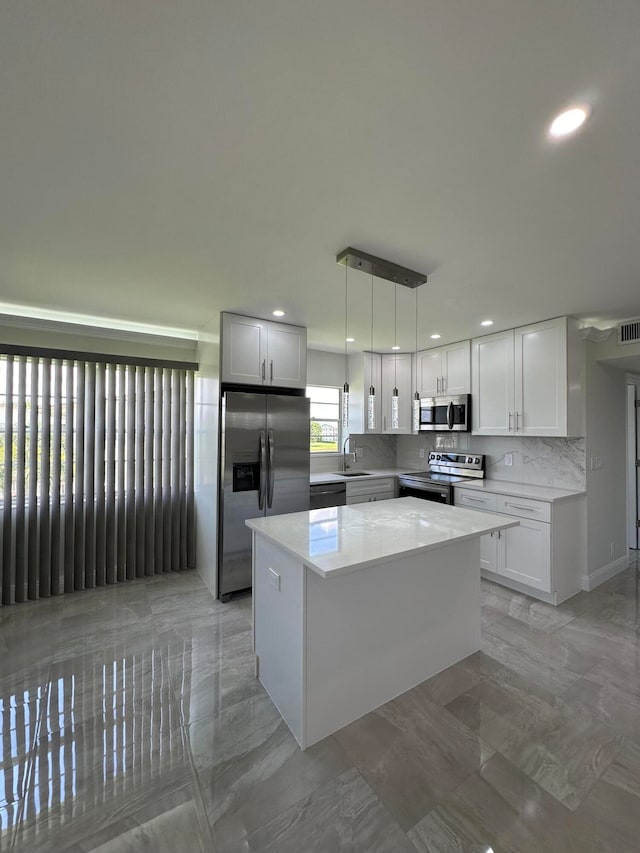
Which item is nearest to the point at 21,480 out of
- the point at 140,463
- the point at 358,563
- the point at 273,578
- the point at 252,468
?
the point at 140,463

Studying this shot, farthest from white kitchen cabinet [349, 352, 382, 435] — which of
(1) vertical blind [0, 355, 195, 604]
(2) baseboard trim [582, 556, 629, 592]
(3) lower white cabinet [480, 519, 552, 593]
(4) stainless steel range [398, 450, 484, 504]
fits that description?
(2) baseboard trim [582, 556, 629, 592]

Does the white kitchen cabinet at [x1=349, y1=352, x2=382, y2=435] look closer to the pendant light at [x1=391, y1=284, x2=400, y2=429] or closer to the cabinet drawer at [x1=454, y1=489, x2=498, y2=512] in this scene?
the pendant light at [x1=391, y1=284, x2=400, y2=429]

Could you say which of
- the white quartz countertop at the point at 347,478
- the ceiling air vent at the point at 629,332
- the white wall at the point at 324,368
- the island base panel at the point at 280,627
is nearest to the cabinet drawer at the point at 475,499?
the white quartz countertop at the point at 347,478

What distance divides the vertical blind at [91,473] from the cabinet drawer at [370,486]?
186 centimetres

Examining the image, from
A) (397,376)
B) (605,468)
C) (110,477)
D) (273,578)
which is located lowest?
(273,578)

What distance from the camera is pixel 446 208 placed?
5.64ft

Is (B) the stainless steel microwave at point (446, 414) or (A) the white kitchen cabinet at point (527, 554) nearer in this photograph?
(A) the white kitchen cabinet at point (527, 554)

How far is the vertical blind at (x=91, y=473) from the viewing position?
131 inches

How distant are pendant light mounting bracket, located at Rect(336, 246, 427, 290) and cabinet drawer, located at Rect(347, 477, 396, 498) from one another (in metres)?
2.53

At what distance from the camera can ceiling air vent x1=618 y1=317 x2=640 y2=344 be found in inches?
131

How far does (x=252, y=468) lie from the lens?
346 cm

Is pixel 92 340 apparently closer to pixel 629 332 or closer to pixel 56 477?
pixel 56 477

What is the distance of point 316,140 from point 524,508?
342 centimetres

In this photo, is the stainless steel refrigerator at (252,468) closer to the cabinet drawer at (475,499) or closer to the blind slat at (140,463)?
the blind slat at (140,463)
